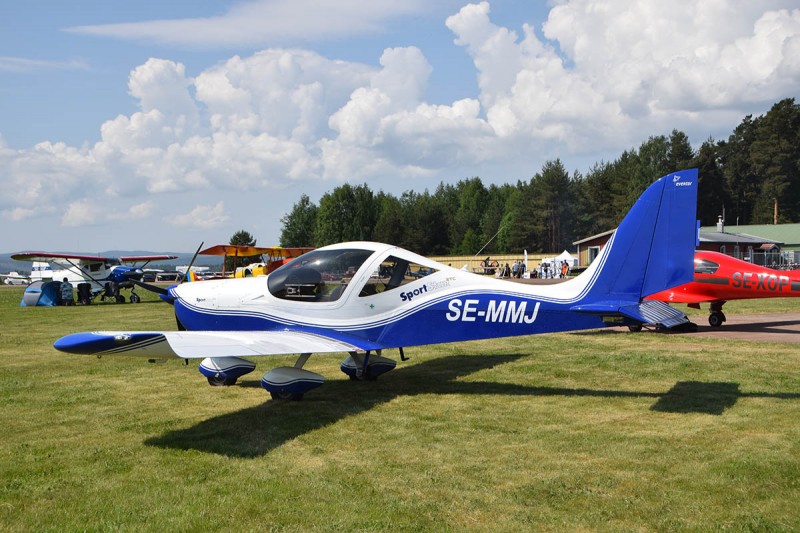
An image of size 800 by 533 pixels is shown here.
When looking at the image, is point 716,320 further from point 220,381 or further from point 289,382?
point 220,381

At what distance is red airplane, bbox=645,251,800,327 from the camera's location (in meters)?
14.5

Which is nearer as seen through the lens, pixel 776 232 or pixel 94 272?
pixel 94 272

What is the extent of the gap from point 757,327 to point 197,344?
13.6 m

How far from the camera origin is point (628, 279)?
7770 millimetres

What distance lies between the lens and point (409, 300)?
845 cm

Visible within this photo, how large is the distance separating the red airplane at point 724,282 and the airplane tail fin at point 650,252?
7.45 m

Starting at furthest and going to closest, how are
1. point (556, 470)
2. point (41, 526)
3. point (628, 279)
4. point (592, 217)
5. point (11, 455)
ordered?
point (592, 217) < point (628, 279) < point (11, 455) < point (556, 470) < point (41, 526)

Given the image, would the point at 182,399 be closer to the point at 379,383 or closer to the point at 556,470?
the point at 379,383

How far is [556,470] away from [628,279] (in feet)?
10.6

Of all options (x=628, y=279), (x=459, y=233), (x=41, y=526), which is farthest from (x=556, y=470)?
(x=459, y=233)

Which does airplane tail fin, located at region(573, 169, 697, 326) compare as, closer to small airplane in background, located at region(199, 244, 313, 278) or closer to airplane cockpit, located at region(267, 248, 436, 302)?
airplane cockpit, located at region(267, 248, 436, 302)

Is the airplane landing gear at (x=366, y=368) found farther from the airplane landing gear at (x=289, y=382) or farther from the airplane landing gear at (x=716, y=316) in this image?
the airplane landing gear at (x=716, y=316)

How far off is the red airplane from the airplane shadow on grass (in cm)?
697

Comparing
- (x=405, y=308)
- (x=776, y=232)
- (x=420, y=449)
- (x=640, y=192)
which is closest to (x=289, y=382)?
(x=405, y=308)
